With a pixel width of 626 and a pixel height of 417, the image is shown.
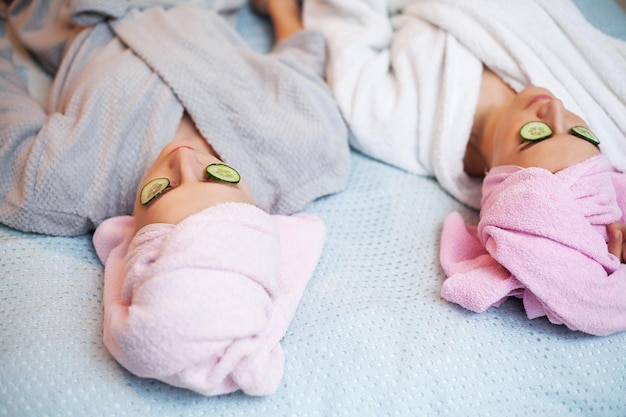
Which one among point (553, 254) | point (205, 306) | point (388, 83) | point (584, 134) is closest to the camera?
point (205, 306)

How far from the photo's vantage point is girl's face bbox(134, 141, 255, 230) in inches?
28.9

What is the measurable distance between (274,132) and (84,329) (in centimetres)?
44

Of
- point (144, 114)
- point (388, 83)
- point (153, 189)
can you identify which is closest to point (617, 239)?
point (388, 83)

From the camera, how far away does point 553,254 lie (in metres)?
0.74

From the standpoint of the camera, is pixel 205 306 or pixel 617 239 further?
pixel 617 239

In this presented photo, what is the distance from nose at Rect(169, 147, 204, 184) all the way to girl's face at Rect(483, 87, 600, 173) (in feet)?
1.58

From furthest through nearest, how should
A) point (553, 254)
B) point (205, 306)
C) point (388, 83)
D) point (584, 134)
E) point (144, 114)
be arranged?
point (388, 83) < point (144, 114) < point (584, 134) < point (553, 254) < point (205, 306)

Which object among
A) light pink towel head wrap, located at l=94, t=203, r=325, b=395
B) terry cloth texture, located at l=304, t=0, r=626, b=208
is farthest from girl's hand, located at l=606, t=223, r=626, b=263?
light pink towel head wrap, located at l=94, t=203, r=325, b=395

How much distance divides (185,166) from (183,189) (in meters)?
0.05

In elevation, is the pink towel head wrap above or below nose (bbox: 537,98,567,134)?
below

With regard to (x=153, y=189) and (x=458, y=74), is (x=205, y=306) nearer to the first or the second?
(x=153, y=189)

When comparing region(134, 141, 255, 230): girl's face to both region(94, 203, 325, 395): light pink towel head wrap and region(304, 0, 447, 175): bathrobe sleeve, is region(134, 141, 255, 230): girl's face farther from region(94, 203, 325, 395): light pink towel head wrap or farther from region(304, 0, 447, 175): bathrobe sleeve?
region(304, 0, 447, 175): bathrobe sleeve

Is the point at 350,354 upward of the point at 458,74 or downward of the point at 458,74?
downward

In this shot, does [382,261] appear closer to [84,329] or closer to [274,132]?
[274,132]
